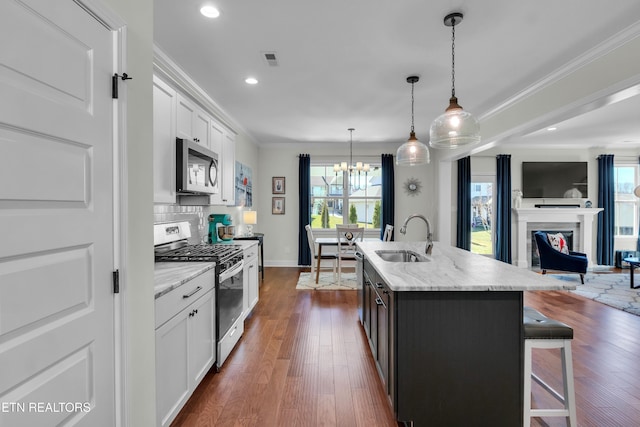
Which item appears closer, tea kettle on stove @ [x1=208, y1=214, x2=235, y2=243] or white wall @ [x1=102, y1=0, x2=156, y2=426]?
white wall @ [x1=102, y1=0, x2=156, y2=426]

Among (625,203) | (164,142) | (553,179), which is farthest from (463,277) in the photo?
(625,203)

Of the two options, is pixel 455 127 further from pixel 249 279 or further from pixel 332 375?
pixel 249 279

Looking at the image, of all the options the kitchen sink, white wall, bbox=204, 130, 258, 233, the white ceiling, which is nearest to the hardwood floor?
the kitchen sink

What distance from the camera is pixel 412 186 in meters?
6.95

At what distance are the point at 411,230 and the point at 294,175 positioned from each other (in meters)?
2.83

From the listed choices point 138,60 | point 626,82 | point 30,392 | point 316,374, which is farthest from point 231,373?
point 626,82

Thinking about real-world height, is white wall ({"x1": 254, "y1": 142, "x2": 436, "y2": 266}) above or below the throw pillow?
above

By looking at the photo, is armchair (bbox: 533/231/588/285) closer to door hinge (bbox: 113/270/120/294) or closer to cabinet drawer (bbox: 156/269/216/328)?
cabinet drawer (bbox: 156/269/216/328)

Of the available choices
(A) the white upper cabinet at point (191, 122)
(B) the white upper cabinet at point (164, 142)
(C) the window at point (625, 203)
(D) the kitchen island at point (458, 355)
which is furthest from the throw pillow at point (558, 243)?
(B) the white upper cabinet at point (164, 142)

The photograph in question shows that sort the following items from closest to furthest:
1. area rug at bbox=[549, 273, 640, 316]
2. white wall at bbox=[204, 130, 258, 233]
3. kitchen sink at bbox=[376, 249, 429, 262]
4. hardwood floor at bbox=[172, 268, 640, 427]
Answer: hardwood floor at bbox=[172, 268, 640, 427] < kitchen sink at bbox=[376, 249, 429, 262] < area rug at bbox=[549, 273, 640, 316] < white wall at bbox=[204, 130, 258, 233]

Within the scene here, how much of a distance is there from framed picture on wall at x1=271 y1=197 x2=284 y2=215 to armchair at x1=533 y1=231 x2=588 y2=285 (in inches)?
195

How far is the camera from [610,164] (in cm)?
681

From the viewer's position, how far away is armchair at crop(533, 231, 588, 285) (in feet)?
17.9

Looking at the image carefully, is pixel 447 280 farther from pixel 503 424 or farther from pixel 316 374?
pixel 316 374
